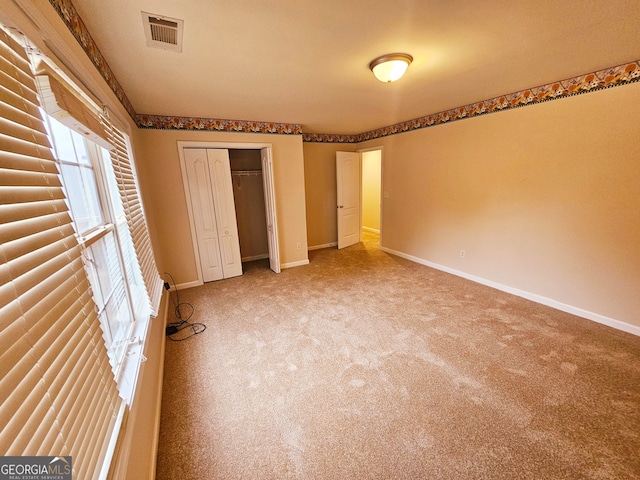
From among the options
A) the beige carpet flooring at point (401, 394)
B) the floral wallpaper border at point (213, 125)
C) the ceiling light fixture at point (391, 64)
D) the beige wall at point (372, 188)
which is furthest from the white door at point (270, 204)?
the beige wall at point (372, 188)

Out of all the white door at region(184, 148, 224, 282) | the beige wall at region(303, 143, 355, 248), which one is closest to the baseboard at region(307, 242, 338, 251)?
the beige wall at region(303, 143, 355, 248)

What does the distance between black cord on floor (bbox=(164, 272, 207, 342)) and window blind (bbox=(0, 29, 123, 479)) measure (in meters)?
1.79

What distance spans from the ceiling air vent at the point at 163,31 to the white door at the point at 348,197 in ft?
11.6

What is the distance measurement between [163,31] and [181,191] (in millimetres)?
2246

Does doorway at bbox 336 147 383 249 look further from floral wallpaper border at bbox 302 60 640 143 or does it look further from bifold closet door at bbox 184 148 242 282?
bifold closet door at bbox 184 148 242 282

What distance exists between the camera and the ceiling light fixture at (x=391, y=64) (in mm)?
1861

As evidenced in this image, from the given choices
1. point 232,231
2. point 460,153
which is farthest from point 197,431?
point 460,153

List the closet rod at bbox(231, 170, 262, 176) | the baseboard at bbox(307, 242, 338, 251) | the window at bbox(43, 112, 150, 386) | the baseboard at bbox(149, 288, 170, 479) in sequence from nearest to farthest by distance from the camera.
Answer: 1. the window at bbox(43, 112, 150, 386)
2. the baseboard at bbox(149, 288, 170, 479)
3. the closet rod at bbox(231, 170, 262, 176)
4. the baseboard at bbox(307, 242, 338, 251)

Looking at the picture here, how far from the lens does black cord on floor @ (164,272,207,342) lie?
2529mm

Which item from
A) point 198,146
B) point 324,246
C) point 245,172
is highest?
point 198,146

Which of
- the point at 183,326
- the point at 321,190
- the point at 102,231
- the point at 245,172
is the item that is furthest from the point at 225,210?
the point at 102,231

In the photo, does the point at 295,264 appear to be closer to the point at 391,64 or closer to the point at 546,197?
the point at 391,64

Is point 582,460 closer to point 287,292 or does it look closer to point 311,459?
point 311,459

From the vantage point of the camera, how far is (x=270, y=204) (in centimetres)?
396
